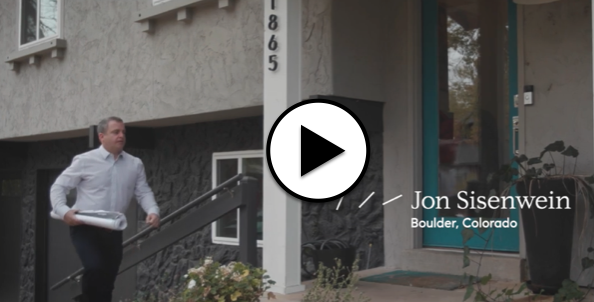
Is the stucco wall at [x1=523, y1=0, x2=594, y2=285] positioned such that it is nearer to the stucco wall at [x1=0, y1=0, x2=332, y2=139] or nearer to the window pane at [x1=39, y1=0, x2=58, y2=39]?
the stucco wall at [x1=0, y1=0, x2=332, y2=139]

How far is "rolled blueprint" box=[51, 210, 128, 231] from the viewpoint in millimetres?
4930

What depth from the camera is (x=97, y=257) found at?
5.05m

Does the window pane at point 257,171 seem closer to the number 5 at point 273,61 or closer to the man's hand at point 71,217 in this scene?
the number 5 at point 273,61

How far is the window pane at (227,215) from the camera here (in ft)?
28.1

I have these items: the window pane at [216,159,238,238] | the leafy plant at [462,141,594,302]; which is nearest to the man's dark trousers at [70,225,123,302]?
the leafy plant at [462,141,594,302]

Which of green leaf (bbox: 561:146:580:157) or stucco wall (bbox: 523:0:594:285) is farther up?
stucco wall (bbox: 523:0:594:285)

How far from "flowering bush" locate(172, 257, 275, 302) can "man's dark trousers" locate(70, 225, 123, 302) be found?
79cm

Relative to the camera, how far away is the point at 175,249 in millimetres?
8984

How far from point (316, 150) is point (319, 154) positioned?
30mm

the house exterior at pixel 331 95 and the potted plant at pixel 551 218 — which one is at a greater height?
the house exterior at pixel 331 95

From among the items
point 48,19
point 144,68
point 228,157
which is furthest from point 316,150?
point 48,19

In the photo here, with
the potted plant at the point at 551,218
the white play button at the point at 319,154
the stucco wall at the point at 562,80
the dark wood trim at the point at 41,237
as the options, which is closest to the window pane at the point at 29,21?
the dark wood trim at the point at 41,237

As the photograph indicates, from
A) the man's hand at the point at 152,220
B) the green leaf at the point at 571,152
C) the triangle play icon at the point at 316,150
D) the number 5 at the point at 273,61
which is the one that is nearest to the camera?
the triangle play icon at the point at 316,150

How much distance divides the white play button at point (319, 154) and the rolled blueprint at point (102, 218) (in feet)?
3.79
